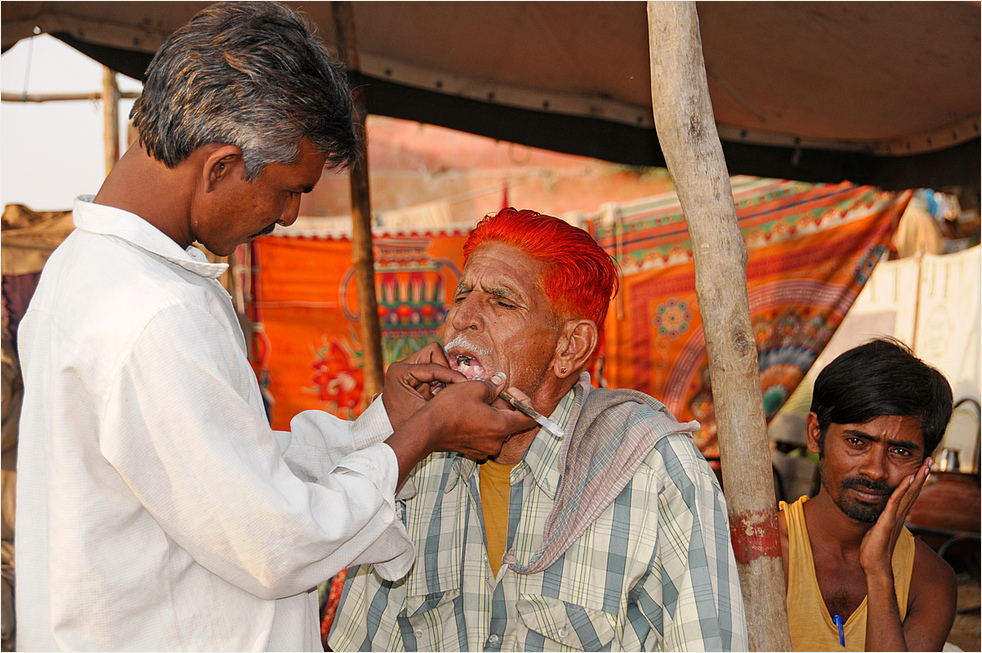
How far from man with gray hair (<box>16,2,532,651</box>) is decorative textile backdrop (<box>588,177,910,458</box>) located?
4.56m

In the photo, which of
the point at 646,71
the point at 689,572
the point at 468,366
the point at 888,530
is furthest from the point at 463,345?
the point at 646,71

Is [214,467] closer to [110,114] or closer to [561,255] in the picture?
[561,255]

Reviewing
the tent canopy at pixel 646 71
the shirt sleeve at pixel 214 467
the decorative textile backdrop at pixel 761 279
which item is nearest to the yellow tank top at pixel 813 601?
the shirt sleeve at pixel 214 467

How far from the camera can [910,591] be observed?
2.95m

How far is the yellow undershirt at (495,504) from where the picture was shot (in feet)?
7.70

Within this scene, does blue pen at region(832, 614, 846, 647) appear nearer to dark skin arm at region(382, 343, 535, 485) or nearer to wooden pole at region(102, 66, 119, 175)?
dark skin arm at region(382, 343, 535, 485)

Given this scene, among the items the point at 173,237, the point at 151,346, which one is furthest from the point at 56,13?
the point at 151,346

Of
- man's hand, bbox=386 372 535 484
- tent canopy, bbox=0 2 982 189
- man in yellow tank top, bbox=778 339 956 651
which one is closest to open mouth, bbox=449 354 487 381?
man's hand, bbox=386 372 535 484

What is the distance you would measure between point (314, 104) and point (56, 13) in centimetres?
288

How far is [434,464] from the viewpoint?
2.51 m

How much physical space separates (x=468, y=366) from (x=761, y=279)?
385 cm

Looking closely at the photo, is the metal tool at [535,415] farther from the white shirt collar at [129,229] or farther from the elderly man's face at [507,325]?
the white shirt collar at [129,229]

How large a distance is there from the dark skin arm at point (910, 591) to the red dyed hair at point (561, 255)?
1.34 meters

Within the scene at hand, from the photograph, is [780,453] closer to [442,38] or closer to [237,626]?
[442,38]
